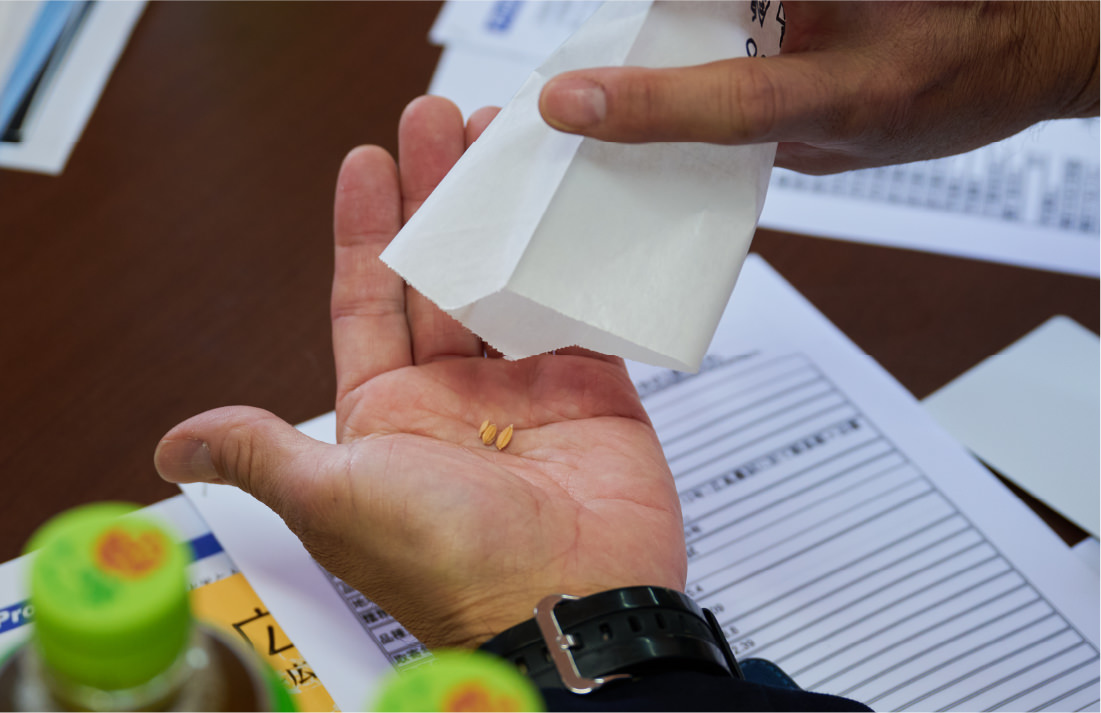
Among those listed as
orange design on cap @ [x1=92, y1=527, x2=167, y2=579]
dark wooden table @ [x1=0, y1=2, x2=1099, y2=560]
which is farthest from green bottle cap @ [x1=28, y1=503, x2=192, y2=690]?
dark wooden table @ [x1=0, y1=2, x2=1099, y2=560]

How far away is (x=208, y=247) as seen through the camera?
0.81 m

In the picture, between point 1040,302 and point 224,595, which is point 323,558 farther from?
point 1040,302

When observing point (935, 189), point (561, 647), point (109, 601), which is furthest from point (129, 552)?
point (935, 189)

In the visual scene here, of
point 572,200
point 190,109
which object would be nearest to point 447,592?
point 572,200

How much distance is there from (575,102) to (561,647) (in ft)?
0.95

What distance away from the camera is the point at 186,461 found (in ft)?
1.90

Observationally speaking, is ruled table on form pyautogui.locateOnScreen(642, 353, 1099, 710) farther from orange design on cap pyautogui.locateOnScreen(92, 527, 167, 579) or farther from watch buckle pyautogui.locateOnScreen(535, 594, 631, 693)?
orange design on cap pyautogui.locateOnScreen(92, 527, 167, 579)

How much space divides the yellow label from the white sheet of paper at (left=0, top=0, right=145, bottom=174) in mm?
475

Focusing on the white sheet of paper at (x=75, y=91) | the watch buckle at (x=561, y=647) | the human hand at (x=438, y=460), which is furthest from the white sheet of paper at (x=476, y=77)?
the watch buckle at (x=561, y=647)

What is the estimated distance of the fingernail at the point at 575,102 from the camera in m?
0.49

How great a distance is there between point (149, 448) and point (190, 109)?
0.40m

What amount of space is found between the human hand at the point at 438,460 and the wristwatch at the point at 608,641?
0.04 meters

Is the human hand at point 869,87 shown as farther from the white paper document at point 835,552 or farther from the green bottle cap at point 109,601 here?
the green bottle cap at point 109,601

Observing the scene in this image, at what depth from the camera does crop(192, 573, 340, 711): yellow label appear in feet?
1.80
